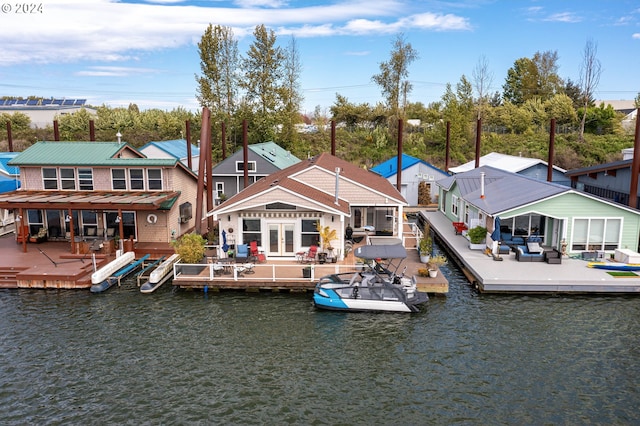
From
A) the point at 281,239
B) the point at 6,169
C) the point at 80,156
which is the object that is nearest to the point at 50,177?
the point at 80,156

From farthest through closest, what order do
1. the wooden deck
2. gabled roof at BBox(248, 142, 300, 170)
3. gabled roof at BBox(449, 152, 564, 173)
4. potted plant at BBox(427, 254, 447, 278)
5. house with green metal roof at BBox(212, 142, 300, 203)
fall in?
gabled roof at BBox(248, 142, 300, 170) → house with green metal roof at BBox(212, 142, 300, 203) → gabled roof at BBox(449, 152, 564, 173) → potted plant at BBox(427, 254, 447, 278) → the wooden deck

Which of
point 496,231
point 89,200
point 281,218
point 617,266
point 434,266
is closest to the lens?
point 434,266

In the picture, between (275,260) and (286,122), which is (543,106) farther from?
(275,260)

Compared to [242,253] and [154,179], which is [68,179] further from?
[242,253]

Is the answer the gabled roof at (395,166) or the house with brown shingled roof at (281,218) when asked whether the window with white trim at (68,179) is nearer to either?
the house with brown shingled roof at (281,218)

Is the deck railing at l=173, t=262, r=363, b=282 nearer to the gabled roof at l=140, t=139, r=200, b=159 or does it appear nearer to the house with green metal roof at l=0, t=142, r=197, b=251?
the house with green metal roof at l=0, t=142, r=197, b=251

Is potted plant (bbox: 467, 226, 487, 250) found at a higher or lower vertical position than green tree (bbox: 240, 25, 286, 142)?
lower

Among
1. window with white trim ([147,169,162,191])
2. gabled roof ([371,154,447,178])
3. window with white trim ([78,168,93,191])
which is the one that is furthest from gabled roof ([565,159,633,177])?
window with white trim ([78,168,93,191])
